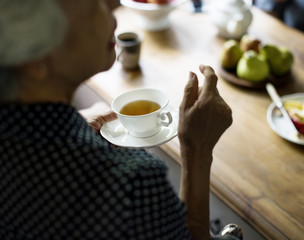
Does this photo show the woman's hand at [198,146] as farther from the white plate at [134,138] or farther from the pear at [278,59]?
the pear at [278,59]

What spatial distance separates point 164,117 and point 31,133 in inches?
16.0

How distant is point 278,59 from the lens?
4.03ft

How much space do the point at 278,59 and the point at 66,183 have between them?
0.88 meters

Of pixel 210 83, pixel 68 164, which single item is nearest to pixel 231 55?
pixel 210 83

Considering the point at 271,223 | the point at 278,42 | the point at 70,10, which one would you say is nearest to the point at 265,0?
the point at 278,42

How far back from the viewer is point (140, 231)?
2.14 feet

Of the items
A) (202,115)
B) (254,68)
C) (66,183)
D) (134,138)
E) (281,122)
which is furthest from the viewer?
(254,68)

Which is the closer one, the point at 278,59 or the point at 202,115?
the point at 202,115

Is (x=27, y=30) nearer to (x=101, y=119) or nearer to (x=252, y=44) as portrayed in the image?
(x=101, y=119)

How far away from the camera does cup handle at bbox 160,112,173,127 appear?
95 centimetres

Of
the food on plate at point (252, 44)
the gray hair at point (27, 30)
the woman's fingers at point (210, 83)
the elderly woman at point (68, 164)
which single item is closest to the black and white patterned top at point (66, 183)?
the elderly woman at point (68, 164)

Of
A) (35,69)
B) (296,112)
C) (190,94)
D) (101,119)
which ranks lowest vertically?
(101,119)

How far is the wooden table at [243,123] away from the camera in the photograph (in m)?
0.85

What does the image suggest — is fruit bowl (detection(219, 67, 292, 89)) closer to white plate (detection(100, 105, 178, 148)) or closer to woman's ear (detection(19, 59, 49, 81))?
white plate (detection(100, 105, 178, 148))
